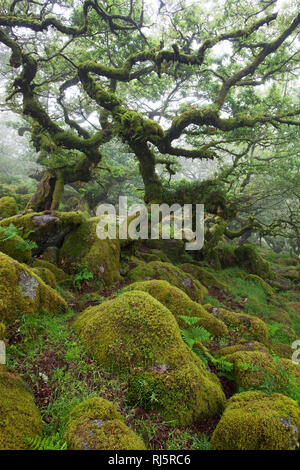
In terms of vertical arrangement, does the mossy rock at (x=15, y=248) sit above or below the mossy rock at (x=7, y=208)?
below

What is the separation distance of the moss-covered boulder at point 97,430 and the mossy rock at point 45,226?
5425mm

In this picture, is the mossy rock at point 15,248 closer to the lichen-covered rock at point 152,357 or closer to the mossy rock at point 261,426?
the lichen-covered rock at point 152,357

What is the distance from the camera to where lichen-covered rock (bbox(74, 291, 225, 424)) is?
111 inches

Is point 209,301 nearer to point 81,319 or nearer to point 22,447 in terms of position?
point 81,319

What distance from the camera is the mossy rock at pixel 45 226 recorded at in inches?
282

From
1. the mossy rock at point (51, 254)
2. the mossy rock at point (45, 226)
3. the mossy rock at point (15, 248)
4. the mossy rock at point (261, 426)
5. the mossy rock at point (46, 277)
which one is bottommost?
the mossy rock at point (261, 426)

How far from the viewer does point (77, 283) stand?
20.9 feet

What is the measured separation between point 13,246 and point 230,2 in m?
14.5

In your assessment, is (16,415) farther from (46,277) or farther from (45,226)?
(45,226)

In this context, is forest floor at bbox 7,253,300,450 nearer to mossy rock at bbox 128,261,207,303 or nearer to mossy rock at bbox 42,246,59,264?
mossy rock at bbox 42,246,59,264

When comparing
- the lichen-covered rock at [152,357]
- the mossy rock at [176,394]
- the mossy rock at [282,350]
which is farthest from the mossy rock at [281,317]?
the mossy rock at [176,394]

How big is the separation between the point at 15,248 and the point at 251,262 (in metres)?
11.9

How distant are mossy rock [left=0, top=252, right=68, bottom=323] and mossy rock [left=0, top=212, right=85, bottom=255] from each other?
2.92 m

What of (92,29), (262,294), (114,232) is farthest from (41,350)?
(92,29)
